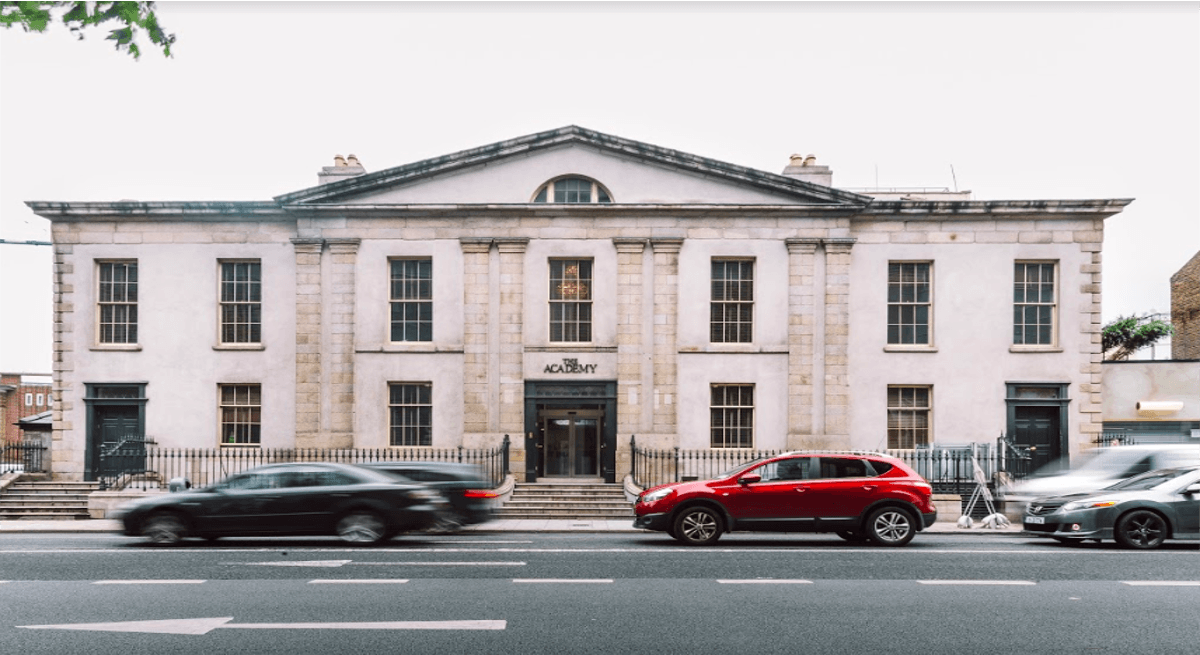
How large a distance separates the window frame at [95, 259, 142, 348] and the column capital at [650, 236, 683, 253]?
14.5 m

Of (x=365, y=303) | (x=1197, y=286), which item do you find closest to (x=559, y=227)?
(x=365, y=303)

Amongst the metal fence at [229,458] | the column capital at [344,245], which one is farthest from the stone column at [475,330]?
the column capital at [344,245]

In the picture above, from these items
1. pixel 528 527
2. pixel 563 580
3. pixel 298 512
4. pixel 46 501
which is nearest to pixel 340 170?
pixel 46 501

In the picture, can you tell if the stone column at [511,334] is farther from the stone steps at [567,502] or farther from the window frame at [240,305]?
the window frame at [240,305]

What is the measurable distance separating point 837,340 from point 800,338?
1.03 metres

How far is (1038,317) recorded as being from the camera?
25.8 metres

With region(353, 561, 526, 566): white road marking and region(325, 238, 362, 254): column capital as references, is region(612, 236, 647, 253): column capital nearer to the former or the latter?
region(325, 238, 362, 254): column capital

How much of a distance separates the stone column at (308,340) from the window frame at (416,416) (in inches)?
77.3

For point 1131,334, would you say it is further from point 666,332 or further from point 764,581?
point 764,581

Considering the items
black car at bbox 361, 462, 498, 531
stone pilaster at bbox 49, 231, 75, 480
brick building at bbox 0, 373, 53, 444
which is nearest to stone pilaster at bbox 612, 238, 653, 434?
black car at bbox 361, 462, 498, 531

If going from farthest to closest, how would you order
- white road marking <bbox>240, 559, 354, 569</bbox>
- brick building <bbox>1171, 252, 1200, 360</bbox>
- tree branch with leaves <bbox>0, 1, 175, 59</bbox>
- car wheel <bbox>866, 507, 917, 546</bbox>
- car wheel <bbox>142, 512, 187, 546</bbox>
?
1. brick building <bbox>1171, 252, 1200, 360</bbox>
2. car wheel <bbox>866, 507, 917, 546</bbox>
3. car wheel <bbox>142, 512, 187, 546</bbox>
4. white road marking <bbox>240, 559, 354, 569</bbox>
5. tree branch with leaves <bbox>0, 1, 175, 59</bbox>

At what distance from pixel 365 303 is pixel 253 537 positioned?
10575 millimetres

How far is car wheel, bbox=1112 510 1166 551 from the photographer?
565 inches

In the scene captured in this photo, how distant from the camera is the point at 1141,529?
14391mm
